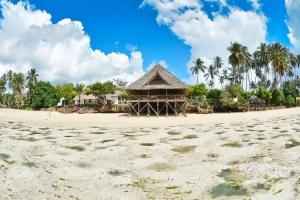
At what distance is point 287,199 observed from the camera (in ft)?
24.6

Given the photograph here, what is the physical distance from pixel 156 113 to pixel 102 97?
24.2 m

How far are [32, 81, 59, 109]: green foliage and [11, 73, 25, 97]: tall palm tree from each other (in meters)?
26.1

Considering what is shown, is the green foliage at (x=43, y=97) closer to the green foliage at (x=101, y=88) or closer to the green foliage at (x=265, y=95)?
the green foliage at (x=101, y=88)

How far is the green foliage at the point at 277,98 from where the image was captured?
62844 millimetres

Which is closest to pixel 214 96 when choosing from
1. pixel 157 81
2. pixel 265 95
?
pixel 265 95

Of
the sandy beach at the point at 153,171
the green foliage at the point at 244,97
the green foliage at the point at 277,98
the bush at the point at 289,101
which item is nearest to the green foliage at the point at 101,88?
the green foliage at the point at 244,97

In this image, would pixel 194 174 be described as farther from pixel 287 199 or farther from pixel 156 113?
pixel 156 113

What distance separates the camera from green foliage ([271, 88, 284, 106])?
6284 cm

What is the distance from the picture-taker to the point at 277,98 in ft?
207

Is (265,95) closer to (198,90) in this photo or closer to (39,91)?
(198,90)

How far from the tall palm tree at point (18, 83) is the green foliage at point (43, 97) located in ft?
85.5

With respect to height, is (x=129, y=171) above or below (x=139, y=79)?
below

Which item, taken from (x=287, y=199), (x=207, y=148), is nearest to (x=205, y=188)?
(x=287, y=199)

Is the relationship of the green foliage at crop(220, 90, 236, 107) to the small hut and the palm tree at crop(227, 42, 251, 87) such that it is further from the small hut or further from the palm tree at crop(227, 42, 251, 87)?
the palm tree at crop(227, 42, 251, 87)
